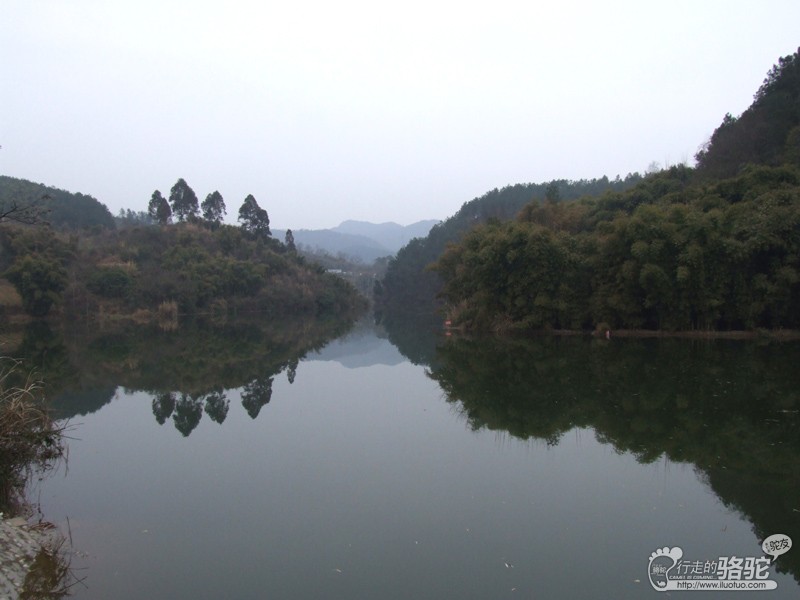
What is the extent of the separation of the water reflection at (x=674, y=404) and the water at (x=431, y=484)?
5 cm

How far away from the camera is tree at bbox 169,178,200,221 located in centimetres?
6738

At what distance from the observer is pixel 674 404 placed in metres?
11.1

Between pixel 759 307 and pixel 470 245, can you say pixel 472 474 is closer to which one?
pixel 759 307

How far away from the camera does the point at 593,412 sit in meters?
10.8

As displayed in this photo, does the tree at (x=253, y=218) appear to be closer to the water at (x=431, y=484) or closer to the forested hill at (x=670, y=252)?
the forested hill at (x=670, y=252)

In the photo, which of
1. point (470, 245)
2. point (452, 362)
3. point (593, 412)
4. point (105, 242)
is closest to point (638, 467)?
point (593, 412)

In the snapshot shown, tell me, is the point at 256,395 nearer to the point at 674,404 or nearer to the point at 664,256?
the point at 674,404

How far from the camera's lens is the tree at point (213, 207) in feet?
224

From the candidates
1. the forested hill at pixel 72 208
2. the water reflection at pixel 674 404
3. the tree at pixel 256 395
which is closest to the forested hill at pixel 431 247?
the forested hill at pixel 72 208

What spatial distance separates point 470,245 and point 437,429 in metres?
20.4

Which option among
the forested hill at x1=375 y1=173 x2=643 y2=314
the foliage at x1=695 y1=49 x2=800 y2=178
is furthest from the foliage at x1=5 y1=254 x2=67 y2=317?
the foliage at x1=695 y1=49 x2=800 y2=178

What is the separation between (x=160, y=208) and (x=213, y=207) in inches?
234

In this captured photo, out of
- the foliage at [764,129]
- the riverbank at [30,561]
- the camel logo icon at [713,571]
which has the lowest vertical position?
the camel logo icon at [713,571]

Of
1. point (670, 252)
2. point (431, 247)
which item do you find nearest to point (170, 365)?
point (670, 252)
